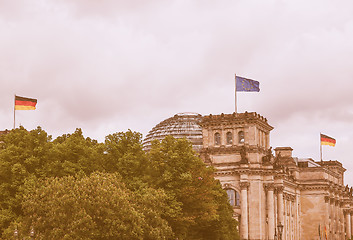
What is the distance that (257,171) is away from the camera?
441 feet

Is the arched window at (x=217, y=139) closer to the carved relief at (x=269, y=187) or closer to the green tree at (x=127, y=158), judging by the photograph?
the carved relief at (x=269, y=187)

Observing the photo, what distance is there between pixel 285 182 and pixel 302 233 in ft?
75.1

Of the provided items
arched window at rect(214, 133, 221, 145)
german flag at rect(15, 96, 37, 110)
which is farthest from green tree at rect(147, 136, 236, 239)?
arched window at rect(214, 133, 221, 145)

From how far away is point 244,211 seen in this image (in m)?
134

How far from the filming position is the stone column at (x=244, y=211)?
133 metres

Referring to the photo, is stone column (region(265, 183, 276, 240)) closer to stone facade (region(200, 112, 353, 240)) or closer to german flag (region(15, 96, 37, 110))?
stone facade (region(200, 112, 353, 240))

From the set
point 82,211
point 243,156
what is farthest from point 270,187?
point 82,211

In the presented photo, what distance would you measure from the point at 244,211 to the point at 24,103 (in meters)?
51.9

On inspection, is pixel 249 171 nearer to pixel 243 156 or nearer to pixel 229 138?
pixel 243 156

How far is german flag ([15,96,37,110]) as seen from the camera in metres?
110

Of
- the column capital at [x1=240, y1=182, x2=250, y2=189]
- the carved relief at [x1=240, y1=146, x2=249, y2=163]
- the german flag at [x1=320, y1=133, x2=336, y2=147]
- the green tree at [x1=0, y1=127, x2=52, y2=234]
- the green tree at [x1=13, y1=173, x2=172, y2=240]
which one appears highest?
the german flag at [x1=320, y1=133, x2=336, y2=147]

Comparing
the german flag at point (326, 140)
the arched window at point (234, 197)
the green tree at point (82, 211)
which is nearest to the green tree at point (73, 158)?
the green tree at point (82, 211)

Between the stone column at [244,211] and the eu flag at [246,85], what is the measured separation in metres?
19.8

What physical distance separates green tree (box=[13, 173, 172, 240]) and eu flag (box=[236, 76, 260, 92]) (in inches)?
2485
